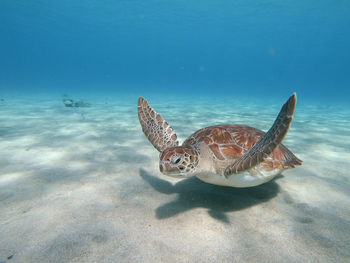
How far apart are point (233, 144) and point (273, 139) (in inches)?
32.6

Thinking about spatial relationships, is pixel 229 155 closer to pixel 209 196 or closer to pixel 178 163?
pixel 209 196

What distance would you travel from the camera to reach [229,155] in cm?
225

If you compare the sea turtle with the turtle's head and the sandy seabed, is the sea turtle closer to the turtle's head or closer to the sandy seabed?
the turtle's head

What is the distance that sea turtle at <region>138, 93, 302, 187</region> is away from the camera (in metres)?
1.61

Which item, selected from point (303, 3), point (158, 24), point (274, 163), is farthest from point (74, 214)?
point (158, 24)

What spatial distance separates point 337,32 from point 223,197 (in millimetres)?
70975

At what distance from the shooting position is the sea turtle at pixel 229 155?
5.28ft

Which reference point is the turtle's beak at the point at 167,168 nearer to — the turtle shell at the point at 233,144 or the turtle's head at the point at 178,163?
the turtle's head at the point at 178,163

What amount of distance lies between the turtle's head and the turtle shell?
43 centimetres

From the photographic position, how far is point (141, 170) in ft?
10.7

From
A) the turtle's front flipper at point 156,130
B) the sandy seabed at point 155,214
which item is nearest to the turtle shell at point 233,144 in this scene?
the turtle's front flipper at point 156,130

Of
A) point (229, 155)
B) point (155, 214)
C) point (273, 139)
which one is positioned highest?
point (273, 139)

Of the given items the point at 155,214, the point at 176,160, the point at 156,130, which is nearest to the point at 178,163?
the point at 176,160

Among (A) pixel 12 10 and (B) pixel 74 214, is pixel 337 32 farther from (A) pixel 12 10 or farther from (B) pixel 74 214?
(A) pixel 12 10
